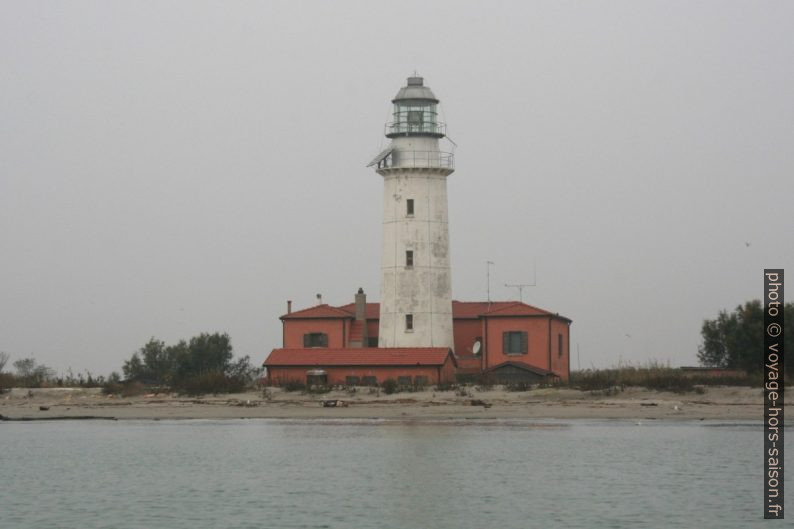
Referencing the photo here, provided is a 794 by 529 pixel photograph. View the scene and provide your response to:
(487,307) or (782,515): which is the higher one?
(487,307)

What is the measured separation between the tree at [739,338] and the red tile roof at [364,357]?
1010 cm

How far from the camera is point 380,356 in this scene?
4766 cm

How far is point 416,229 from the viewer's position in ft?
163

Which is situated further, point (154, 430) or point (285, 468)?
point (154, 430)

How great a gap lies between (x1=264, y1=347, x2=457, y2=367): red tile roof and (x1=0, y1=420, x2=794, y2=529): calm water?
7.81m

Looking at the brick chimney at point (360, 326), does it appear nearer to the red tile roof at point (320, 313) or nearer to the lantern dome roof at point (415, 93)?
the red tile roof at point (320, 313)

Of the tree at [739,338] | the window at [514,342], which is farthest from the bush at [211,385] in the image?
the tree at [739,338]

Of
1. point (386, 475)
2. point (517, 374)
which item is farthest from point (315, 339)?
point (386, 475)

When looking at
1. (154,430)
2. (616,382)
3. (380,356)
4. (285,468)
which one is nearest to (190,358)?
(380,356)

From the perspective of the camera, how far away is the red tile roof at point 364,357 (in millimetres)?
47156

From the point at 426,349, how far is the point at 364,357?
84.4 inches

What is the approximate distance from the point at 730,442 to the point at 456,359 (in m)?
18.6

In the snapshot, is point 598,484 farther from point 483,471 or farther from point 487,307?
point 487,307

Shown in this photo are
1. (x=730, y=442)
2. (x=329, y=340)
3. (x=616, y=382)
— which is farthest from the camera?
(x=329, y=340)
